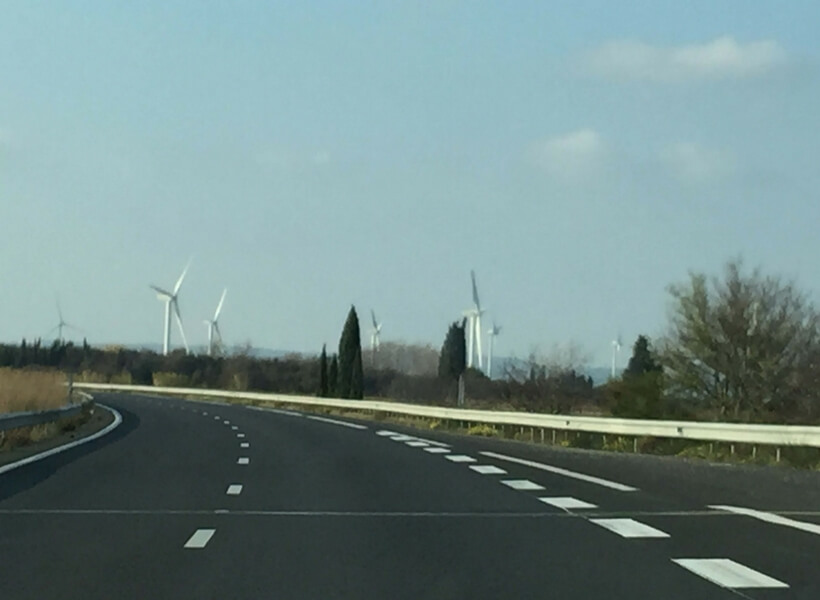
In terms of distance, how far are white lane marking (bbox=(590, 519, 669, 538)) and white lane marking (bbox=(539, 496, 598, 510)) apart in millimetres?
1481

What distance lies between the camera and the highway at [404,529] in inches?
354

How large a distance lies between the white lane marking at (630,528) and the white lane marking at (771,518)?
53.1 inches

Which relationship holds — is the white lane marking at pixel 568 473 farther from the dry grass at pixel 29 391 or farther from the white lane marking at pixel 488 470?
the dry grass at pixel 29 391

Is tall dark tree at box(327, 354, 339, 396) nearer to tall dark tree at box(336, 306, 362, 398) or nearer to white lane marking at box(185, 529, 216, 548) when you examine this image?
tall dark tree at box(336, 306, 362, 398)

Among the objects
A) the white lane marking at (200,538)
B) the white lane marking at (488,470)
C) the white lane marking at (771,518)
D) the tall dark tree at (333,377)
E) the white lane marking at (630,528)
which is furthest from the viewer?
the tall dark tree at (333,377)

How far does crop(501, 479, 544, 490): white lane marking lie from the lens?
55.9ft

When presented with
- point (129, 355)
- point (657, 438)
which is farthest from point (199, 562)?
point (129, 355)

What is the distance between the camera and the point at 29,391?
36.7m

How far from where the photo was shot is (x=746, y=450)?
2548 centimetres

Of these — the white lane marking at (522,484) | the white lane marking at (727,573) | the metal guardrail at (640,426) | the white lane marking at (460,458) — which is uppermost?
the metal guardrail at (640,426)

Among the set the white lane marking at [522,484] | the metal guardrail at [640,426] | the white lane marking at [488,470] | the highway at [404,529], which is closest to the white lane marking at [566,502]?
the highway at [404,529]

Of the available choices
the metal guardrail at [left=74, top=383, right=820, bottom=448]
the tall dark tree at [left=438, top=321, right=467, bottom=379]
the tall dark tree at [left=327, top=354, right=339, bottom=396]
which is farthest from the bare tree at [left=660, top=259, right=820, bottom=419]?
the tall dark tree at [left=438, top=321, right=467, bottom=379]

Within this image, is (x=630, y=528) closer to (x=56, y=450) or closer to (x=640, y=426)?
(x=56, y=450)

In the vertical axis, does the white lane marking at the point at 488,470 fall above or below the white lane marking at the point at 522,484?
above
